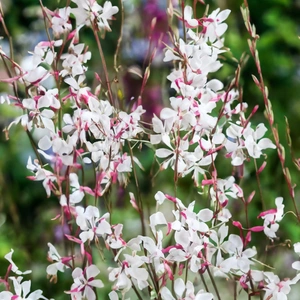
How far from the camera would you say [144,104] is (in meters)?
1.08

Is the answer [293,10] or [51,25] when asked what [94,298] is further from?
[293,10]

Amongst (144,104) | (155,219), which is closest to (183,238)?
(155,219)

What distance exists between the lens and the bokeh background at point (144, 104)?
0.96 metres

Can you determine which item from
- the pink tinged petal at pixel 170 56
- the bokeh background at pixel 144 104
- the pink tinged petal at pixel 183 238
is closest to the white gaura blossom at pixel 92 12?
the pink tinged petal at pixel 170 56

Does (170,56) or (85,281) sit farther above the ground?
(170,56)

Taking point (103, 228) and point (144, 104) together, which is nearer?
point (103, 228)

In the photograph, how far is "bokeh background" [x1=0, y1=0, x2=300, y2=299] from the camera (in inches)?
37.6

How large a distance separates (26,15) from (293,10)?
1.89 ft

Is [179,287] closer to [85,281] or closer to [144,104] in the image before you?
[85,281]

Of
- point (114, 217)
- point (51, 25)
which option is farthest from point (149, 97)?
point (51, 25)

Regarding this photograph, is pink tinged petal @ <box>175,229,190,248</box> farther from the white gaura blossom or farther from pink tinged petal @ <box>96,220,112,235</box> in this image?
the white gaura blossom

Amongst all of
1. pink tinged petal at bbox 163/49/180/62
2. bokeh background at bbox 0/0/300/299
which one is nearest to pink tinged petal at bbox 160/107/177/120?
pink tinged petal at bbox 163/49/180/62

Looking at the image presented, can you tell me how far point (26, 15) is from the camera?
128 cm

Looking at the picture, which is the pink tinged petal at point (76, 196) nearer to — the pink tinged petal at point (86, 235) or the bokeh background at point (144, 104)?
the pink tinged petal at point (86, 235)
